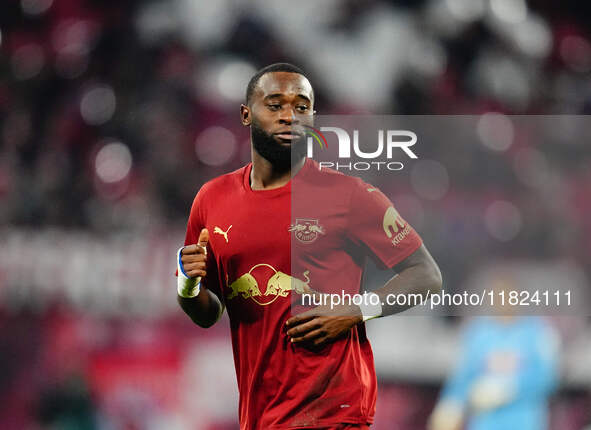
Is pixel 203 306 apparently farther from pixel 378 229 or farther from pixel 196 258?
pixel 378 229

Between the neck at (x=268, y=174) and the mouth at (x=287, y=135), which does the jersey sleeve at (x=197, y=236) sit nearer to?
the neck at (x=268, y=174)

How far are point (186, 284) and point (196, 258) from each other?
17 centimetres

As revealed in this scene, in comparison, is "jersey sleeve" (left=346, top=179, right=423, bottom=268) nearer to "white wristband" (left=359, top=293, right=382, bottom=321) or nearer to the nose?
"white wristband" (left=359, top=293, right=382, bottom=321)

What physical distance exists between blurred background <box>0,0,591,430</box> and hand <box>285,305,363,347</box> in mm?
3282

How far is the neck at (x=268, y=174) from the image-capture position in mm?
2637

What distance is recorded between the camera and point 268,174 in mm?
2674

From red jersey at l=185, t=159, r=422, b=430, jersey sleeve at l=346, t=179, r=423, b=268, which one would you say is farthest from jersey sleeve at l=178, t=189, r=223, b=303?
jersey sleeve at l=346, t=179, r=423, b=268

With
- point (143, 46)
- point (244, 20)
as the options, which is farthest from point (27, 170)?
point (244, 20)

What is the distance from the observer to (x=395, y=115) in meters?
6.67

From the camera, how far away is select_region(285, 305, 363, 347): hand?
7.68ft

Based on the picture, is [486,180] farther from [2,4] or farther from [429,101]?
[2,4]

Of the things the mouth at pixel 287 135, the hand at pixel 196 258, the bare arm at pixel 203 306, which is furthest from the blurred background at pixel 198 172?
the hand at pixel 196 258

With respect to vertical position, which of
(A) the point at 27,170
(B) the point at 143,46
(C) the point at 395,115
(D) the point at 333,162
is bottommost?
(D) the point at 333,162

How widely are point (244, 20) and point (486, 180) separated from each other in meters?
2.82
